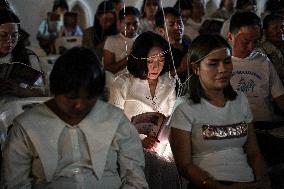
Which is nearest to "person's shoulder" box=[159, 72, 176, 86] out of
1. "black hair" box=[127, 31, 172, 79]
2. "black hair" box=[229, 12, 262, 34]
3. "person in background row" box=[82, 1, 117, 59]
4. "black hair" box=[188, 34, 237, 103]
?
"black hair" box=[127, 31, 172, 79]

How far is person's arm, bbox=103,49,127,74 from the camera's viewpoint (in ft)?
16.4

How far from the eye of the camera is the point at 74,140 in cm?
229

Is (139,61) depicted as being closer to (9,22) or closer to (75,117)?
(9,22)

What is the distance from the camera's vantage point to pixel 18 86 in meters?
3.61

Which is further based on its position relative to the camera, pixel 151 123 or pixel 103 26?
pixel 103 26

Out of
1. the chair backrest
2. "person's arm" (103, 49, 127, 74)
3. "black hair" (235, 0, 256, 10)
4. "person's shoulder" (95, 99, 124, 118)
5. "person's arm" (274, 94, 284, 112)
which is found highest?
"black hair" (235, 0, 256, 10)

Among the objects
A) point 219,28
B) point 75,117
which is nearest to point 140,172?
point 75,117

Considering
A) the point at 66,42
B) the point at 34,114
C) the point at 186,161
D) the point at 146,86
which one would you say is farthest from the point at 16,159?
the point at 66,42

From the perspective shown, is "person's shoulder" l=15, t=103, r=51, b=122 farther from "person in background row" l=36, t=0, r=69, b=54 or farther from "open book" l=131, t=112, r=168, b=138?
"person in background row" l=36, t=0, r=69, b=54

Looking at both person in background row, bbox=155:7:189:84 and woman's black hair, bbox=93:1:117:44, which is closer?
person in background row, bbox=155:7:189:84

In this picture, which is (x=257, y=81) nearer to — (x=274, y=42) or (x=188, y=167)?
(x=274, y=42)

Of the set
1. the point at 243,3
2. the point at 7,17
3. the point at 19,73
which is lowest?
the point at 19,73

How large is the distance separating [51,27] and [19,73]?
4646mm

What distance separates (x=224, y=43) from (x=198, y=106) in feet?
1.41
